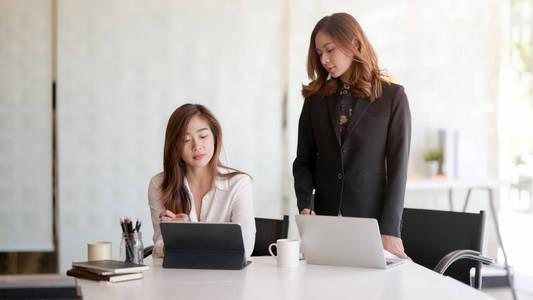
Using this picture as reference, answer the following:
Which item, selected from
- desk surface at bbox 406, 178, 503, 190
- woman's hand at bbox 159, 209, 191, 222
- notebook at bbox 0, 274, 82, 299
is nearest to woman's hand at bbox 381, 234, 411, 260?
woman's hand at bbox 159, 209, 191, 222

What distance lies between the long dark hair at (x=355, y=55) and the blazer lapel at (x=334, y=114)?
0.03 metres

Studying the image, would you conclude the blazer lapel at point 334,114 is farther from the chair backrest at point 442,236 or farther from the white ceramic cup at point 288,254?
the white ceramic cup at point 288,254

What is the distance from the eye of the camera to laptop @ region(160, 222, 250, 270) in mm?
2068

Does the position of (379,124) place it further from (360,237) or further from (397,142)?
(360,237)

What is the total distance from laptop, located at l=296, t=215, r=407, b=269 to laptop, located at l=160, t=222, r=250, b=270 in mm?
237

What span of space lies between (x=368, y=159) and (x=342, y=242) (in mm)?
728

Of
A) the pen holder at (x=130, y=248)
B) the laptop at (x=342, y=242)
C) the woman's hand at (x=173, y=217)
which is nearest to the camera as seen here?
the laptop at (x=342, y=242)

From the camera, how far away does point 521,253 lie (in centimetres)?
470

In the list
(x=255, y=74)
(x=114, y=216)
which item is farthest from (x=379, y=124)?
(x=114, y=216)

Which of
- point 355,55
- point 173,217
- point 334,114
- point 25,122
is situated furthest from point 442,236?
point 25,122

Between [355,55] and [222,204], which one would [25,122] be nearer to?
[222,204]

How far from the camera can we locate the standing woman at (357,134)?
2701 millimetres

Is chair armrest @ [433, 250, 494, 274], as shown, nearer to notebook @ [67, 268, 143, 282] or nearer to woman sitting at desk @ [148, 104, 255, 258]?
woman sitting at desk @ [148, 104, 255, 258]

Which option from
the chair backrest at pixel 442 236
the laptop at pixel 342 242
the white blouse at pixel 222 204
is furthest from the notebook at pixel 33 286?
the laptop at pixel 342 242
